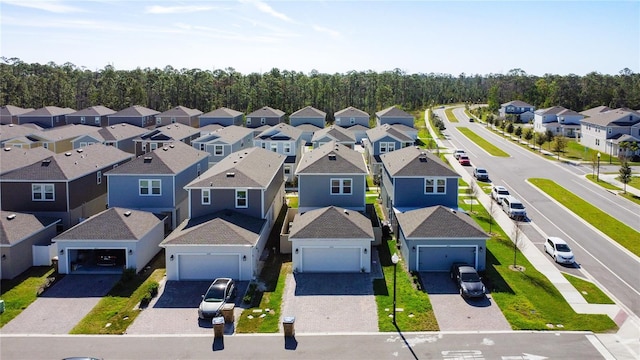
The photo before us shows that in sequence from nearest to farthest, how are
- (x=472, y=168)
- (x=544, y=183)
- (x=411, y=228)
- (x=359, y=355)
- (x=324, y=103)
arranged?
(x=359, y=355), (x=411, y=228), (x=544, y=183), (x=472, y=168), (x=324, y=103)

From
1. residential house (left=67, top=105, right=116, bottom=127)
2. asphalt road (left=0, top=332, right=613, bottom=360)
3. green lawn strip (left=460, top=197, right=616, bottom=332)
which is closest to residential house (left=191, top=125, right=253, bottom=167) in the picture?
A: residential house (left=67, top=105, right=116, bottom=127)

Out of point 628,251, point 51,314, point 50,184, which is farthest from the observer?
point 50,184

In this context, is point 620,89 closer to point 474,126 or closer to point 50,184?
point 474,126

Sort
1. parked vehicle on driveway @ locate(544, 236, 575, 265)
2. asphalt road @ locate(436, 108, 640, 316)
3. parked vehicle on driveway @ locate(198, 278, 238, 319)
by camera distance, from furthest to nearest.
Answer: parked vehicle on driveway @ locate(544, 236, 575, 265) < asphalt road @ locate(436, 108, 640, 316) < parked vehicle on driveway @ locate(198, 278, 238, 319)

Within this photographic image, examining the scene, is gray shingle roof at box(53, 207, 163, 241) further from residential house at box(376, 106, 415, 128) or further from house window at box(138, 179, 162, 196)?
residential house at box(376, 106, 415, 128)

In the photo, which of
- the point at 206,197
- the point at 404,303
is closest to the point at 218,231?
the point at 206,197

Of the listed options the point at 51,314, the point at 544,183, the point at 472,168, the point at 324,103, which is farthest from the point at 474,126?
the point at 51,314

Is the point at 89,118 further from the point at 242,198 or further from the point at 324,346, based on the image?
the point at 324,346
